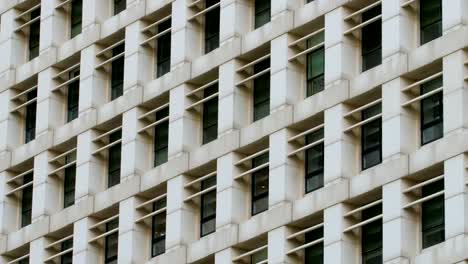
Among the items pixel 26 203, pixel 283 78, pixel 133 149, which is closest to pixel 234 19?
pixel 283 78

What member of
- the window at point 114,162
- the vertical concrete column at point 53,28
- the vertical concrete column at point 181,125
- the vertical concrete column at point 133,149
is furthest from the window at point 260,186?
the vertical concrete column at point 53,28

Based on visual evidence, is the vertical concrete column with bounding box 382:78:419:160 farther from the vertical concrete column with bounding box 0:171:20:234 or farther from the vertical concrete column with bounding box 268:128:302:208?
the vertical concrete column with bounding box 0:171:20:234

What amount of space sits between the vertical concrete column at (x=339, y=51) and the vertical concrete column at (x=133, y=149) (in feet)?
33.6

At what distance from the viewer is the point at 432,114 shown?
88.5 metres

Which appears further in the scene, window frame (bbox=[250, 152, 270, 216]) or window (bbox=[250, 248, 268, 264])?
window frame (bbox=[250, 152, 270, 216])

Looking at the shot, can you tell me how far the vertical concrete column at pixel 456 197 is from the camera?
8506 cm

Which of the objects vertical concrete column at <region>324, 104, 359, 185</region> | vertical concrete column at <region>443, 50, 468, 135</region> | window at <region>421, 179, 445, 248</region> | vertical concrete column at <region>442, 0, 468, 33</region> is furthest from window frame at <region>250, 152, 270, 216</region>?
vertical concrete column at <region>442, 0, 468, 33</region>

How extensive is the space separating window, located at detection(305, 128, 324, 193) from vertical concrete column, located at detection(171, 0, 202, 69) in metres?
8.11

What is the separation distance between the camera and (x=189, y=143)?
9775 centimetres

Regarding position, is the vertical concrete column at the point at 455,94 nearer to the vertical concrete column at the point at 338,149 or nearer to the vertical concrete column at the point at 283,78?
the vertical concrete column at the point at 338,149

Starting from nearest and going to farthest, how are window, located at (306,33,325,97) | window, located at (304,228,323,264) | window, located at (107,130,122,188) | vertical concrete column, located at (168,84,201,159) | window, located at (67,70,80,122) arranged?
window, located at (304,228,323,264)
window, located at (306,33,325,97)
vertical concrete column, located at (168,84,201,159)
window, located at (107,130,122,188)
window, located at (67,70,80,122)

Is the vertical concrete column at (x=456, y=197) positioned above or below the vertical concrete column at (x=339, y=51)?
below

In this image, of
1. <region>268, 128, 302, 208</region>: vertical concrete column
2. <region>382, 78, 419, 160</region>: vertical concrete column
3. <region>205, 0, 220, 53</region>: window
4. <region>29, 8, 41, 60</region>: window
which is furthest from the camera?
<region>29, 8, 41, 60</region>: window

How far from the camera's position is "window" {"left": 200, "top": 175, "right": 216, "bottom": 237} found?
315 feet
